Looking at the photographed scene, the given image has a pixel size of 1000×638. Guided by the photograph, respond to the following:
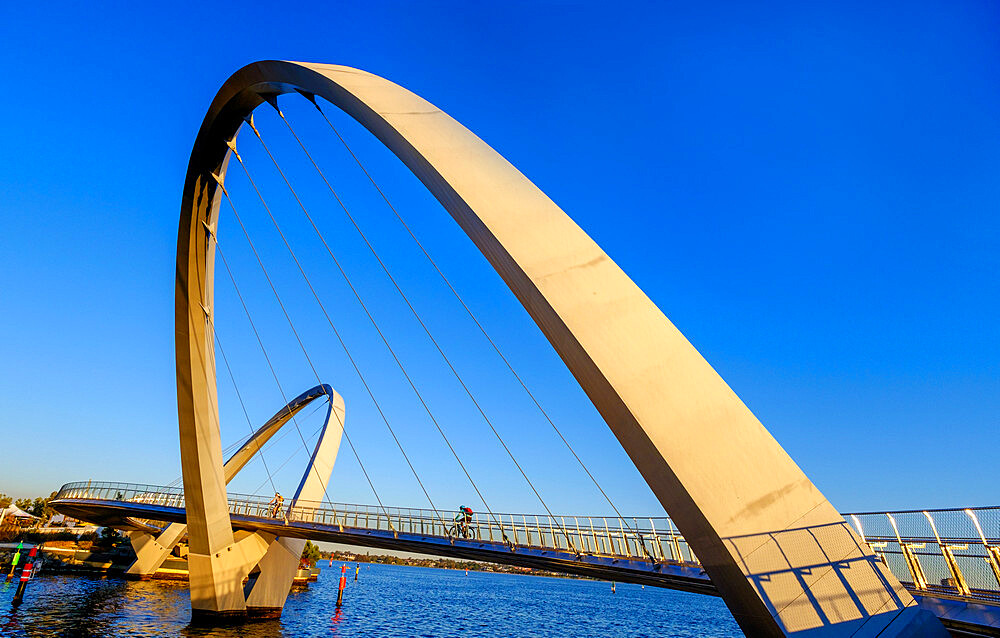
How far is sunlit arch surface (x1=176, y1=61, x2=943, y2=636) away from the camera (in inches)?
217

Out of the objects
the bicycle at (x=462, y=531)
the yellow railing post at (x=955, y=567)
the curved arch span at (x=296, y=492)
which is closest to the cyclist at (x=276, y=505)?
the curved arch span at (x=296, y=492)

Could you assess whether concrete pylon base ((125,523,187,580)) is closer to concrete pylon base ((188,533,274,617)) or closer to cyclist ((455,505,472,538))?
concrete pylon base ((188,533,274,617))

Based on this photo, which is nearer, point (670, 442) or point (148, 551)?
point (670, 442)

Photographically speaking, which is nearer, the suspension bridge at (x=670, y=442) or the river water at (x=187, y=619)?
the suspension bridge at (x=670, y=442)

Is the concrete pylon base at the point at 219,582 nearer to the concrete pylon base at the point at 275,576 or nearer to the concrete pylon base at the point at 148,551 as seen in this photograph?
the concrete pylon base at the point at 275,576

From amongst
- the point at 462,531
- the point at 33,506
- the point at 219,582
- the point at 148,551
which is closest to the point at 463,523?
the point at 462,531

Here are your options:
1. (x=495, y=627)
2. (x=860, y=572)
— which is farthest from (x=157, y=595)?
(x=860, y=572)

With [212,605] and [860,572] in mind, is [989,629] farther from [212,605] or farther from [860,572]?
[212,605]

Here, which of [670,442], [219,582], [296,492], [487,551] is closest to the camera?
[670,442]

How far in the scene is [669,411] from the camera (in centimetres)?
618

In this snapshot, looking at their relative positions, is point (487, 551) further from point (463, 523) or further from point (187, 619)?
point (187, 619)

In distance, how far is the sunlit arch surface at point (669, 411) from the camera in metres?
5.50

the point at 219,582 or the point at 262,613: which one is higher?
the point at 219,582

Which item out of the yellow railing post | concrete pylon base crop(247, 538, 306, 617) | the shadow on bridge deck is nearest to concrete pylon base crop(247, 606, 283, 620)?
concrete pylon base crop(247, 538, 306, 617)
